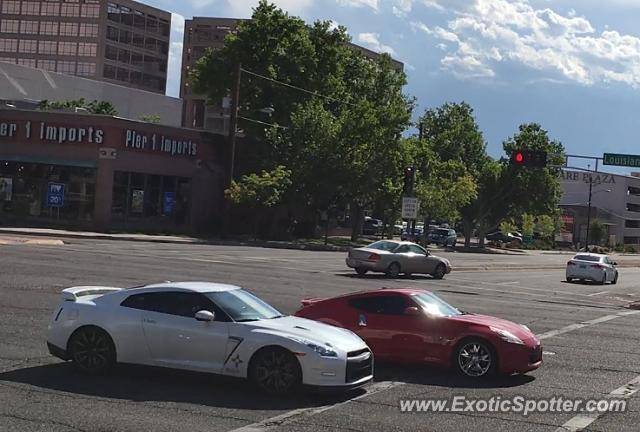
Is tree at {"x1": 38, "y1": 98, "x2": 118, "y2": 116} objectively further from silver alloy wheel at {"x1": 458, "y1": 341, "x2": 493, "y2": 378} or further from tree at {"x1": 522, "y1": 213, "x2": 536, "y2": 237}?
silver alloy wheel at {"x1": 458, "y1": 341, "x2": 493, "y2": 378}

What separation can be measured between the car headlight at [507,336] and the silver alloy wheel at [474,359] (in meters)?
0.27

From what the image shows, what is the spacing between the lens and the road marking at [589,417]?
8442mm

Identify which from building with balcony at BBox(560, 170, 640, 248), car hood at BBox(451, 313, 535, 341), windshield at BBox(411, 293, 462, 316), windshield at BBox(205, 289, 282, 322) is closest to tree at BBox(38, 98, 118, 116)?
windshield at BBox(411, 293, 462, 316)

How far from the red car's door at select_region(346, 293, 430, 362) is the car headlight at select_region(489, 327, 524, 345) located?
1.00 m

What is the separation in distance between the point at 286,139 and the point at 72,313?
4691 cm

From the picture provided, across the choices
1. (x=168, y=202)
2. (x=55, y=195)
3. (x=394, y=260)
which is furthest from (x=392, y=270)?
(x=55, y=195)

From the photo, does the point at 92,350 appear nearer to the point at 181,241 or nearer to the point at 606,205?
the point at 181,241

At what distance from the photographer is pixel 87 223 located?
48469 millimetres

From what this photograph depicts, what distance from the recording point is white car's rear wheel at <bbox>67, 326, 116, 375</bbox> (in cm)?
1016

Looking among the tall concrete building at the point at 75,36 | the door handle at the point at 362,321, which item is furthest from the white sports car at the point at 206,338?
the tall concrete building at the point at 75,36

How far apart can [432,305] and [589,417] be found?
3.45 m

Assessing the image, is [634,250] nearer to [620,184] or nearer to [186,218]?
[620,184]

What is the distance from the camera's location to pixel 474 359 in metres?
11.2

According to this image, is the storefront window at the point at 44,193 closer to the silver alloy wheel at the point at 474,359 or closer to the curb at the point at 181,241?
the curb at the point at 181,241
